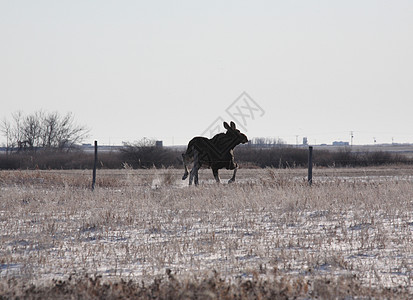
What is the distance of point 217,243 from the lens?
976 cm

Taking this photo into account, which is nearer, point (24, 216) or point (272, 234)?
point (272, 234)

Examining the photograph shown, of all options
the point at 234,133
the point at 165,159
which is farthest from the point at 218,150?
the point at 165,159

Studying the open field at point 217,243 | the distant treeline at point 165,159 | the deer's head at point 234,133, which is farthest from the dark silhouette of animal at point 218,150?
the distant treeline at point 165,159

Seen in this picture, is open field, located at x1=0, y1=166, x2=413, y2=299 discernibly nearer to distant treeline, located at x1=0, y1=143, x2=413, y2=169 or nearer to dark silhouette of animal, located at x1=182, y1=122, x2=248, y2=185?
dark silhouette of animal, located at x1=182, y1=122, x2=248, y2=185

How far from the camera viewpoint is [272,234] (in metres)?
10.8

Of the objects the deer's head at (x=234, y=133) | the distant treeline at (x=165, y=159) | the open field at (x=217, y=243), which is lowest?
the open field at (x=217, y=243)

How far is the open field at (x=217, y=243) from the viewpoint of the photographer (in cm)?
698

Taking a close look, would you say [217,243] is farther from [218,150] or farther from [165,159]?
[165,159]

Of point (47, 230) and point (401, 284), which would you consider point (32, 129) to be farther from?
point (401, 284)

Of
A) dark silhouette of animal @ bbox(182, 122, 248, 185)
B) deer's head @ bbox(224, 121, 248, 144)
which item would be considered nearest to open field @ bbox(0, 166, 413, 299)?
dark silhouette of animal @ bbox(182, 122, 248, 185)

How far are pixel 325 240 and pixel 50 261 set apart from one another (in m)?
4.49

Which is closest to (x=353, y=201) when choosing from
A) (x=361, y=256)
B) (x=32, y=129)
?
(x=361, y=256)

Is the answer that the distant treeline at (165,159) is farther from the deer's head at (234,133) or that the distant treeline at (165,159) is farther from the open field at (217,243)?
the open field at (217,243)

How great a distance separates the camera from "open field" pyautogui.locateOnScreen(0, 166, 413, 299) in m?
6.98
